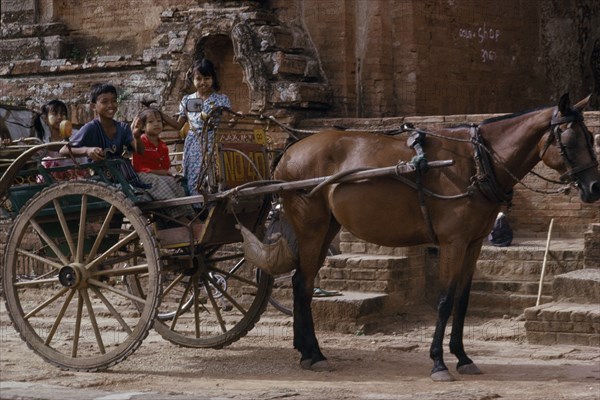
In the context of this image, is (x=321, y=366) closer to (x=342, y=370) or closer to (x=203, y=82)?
(x=342, y=370)

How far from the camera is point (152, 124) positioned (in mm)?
9336

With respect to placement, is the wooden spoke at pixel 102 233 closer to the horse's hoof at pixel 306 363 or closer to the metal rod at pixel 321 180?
the metal rod at pixel 321 180

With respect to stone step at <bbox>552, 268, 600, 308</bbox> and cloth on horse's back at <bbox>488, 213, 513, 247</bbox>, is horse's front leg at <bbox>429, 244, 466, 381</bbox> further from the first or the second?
cloth on horse's back at <bbox>488, 213, 513, 247</bbox>

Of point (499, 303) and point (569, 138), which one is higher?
point (569, 138)

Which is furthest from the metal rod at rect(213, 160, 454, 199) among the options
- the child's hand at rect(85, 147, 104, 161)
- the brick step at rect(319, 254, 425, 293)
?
the brick step at rect(319, 254, 425, 293)

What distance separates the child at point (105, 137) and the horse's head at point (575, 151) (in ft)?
10.3

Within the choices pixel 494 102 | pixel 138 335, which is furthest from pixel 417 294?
pixel 494 102

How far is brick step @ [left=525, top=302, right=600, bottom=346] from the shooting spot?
9.45 m

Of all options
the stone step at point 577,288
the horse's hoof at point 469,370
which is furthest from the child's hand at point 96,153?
the stone step at point 577,288

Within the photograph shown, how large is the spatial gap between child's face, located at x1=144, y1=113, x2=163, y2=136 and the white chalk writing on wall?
679cm

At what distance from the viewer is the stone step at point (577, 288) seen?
9789mm

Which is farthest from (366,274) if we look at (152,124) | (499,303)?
(152,124)

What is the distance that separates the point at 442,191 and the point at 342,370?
156 cm

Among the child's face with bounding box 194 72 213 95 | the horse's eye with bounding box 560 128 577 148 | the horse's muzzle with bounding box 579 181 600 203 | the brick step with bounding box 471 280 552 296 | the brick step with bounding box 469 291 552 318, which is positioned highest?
the child's face with bounding box 194 72 213 95
